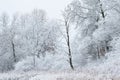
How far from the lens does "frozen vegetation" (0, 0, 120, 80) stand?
20.4 meters

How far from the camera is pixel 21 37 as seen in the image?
37.1 meters

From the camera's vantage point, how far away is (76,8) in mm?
25609

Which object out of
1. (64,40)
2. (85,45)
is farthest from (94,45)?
(64,40)

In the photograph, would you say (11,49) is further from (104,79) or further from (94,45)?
(104,79)

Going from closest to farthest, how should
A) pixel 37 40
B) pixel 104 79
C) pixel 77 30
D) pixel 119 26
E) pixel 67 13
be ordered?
pixel 104 79
pixel 119 26
pixel 67 13
pixel 77 30
pixel 37 40

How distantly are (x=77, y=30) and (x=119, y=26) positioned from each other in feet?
17.7

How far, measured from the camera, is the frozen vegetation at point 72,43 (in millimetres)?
20364

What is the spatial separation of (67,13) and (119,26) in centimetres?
582

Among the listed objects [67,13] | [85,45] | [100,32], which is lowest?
[85,45]

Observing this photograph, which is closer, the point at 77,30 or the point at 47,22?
the point at 77,30

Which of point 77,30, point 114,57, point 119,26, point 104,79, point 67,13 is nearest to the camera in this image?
point 104,79

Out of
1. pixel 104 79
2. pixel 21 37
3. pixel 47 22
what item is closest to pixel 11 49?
pixel 21 37

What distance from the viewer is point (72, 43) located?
26438 mm

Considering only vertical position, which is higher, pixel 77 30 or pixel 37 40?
pixel 77 30
